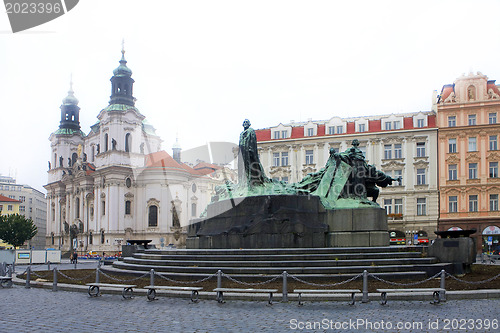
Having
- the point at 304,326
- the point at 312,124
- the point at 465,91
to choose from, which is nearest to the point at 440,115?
the point at 465,91

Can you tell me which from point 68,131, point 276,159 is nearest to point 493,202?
point 276,159

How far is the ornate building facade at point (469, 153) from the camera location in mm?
46375

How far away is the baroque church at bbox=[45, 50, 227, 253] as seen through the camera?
231 ft

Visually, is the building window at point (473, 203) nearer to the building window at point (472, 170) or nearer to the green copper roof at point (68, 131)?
the building window at point (472, 170)

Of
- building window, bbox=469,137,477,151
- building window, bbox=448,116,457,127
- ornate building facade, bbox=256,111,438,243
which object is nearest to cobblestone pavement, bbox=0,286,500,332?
ornate building facade, bbox=256,111,438,243

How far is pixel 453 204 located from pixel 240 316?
40941mm

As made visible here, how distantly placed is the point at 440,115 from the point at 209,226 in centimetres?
3513

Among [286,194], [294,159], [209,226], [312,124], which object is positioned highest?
[312,124]

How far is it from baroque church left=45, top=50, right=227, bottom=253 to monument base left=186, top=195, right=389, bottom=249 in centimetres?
5227

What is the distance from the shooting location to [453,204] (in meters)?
47.4

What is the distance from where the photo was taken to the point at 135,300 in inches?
533

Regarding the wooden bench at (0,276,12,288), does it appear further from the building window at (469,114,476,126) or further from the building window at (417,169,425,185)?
the building window at (469,114,476,126)

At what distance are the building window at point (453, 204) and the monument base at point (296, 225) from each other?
32.3m

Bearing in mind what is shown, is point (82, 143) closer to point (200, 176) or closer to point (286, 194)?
point (200, 176)
